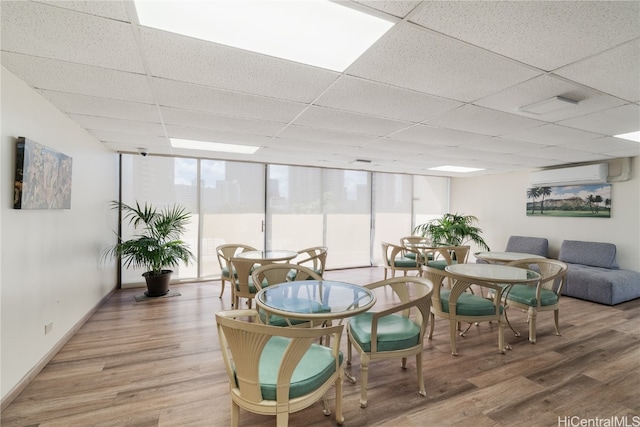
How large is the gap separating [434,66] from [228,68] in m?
1.39

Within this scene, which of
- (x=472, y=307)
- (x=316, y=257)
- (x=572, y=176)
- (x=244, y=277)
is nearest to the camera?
(x=472, y=307)

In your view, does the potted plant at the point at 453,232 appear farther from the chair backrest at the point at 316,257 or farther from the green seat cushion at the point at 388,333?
the green seat cushion at the point at 388,333

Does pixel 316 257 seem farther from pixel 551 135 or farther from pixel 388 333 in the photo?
pixel 551 135

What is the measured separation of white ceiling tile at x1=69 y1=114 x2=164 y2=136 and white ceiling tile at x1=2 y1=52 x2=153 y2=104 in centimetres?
77

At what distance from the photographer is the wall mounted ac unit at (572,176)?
5093 millimetres

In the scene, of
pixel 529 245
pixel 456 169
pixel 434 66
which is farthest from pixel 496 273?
pixel 456 169

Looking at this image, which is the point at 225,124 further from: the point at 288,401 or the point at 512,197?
the point at 512,197

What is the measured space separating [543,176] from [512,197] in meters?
0.93

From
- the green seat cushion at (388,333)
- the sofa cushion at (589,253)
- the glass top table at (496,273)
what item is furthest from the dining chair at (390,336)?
the sofa cushion at (589,253)

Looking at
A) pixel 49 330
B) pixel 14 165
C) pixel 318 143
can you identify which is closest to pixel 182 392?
pixel 49 330

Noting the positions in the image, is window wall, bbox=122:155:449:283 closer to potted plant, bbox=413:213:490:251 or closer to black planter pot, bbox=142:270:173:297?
black planter pot, bbox=142:270:173:297

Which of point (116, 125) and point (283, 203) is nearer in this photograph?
point (116, 125)

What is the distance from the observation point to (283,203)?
6.34 m

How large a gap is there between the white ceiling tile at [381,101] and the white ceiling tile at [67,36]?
1.39 metres
